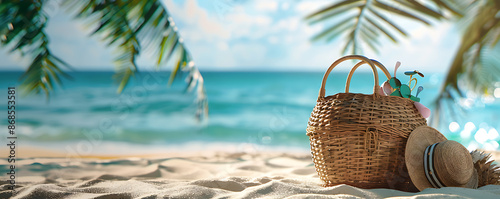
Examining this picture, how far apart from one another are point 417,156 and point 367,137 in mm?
184

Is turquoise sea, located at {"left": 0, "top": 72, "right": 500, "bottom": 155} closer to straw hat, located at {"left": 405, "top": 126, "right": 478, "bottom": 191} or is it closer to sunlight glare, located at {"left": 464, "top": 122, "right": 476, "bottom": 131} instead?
sunlight glare, located at {"left": 464, "top": 122, "right": 476, "bottom": 131}

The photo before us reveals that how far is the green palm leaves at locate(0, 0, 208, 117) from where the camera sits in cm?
162

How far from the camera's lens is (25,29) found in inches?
67.4

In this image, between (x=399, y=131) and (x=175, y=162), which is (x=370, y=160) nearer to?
(x=399, y=131)

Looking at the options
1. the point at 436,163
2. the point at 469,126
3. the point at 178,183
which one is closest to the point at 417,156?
the point at 436,163

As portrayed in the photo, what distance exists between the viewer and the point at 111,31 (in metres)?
1.72

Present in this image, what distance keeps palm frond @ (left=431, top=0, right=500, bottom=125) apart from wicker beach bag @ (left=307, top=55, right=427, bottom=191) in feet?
4.01

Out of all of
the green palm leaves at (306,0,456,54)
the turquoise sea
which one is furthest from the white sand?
the turquoise sea

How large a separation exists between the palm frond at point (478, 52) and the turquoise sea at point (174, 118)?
5.54 feet

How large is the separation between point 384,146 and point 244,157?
5.09ft

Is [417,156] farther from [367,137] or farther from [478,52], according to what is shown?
[478,52]

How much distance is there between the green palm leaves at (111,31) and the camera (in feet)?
5.33

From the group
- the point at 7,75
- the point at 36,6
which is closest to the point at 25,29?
the point at 36,6

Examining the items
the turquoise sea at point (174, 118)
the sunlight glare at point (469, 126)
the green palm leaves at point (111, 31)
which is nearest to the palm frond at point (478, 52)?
the green palm leaves at point (111, 31)
